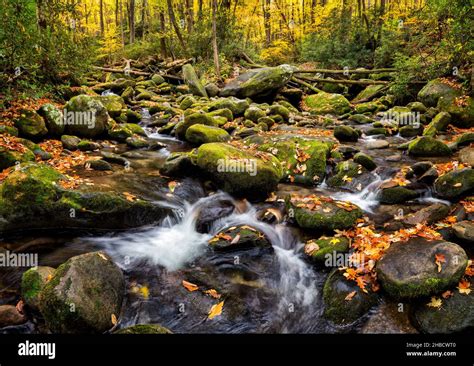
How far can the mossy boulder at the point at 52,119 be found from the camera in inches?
384

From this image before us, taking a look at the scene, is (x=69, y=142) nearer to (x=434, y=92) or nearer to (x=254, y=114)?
(x=254, y=114)

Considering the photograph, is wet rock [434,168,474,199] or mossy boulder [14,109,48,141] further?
mossy boulder [14,109,48,141]

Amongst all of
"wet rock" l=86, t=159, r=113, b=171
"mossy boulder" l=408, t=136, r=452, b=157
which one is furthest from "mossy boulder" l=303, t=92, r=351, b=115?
"wet rock" l=86, t=159, r=113, b=171

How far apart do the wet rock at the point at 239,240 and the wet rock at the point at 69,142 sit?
5978 mm

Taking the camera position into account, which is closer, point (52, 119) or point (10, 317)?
point (10, 317)

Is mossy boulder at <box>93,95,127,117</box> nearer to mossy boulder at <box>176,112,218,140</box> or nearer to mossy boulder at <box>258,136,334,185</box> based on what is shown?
mossy boulder at <box>176,112,218,140</box>

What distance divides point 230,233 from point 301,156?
150 inches

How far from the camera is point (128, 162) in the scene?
9117mm

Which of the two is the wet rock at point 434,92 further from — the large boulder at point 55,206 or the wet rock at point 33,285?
the wet rock at point 33,285

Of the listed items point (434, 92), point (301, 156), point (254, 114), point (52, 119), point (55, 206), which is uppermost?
point (434, 92)

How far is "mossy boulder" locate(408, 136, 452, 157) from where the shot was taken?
8961 mm

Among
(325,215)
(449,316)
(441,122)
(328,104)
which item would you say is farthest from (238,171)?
(328,104)

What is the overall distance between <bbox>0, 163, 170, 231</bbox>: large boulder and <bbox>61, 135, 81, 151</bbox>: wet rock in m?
3.51

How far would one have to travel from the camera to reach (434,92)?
42.6 feet
